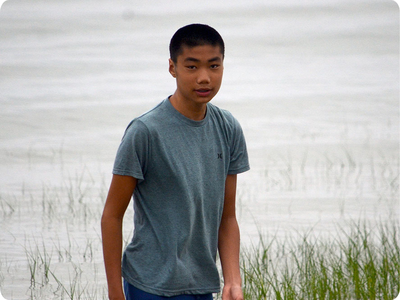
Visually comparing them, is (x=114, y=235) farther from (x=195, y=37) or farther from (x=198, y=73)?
(x=195, y=37)

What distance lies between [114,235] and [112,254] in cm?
6

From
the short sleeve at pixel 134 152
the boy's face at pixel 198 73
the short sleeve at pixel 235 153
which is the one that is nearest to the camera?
the short sleeve at pixel 134 152

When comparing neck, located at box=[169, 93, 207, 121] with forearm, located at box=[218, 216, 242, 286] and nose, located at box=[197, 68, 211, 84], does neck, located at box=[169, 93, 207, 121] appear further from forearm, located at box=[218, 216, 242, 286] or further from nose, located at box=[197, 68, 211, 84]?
forearm, located at box=[218, 216, 242, 286]

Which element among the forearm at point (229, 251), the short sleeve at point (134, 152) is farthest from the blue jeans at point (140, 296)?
the short sleeve at point (134, 152)

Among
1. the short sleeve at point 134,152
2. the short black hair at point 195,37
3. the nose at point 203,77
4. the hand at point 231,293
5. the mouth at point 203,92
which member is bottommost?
the hand at point 231,293

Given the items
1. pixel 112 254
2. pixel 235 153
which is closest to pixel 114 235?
pixel 112 254

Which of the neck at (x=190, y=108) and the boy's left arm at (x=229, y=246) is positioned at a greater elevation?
the neck at (x=190, y=108)

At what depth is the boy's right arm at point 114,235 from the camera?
2354mm

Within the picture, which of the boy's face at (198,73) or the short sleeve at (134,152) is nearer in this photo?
the short sleeve at (134,152)

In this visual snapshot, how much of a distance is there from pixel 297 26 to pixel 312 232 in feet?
31.2

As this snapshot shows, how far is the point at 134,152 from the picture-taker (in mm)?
2322

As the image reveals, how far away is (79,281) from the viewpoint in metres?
4.84

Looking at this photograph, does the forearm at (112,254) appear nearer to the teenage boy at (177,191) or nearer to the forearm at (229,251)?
the teenage boy at (177,191)

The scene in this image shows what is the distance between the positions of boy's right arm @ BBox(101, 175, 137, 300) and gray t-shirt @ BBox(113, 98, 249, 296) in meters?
0.05
